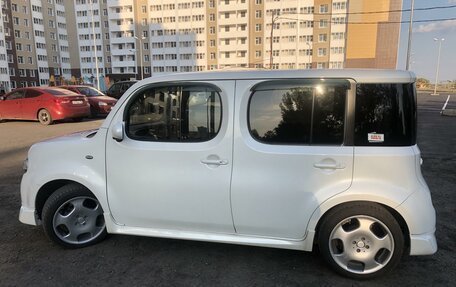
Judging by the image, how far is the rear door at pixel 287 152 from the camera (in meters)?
3.14

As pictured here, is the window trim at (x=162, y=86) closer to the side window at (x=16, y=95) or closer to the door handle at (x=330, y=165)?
the door handle at (x=330, y=165)

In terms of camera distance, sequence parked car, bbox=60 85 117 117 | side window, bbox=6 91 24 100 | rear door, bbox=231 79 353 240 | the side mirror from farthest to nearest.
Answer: parked car, bbox=60 85 117 117 < side window, bbox=6 91 24 100 < the side mirror < rear door, bbox=231 79 353 240

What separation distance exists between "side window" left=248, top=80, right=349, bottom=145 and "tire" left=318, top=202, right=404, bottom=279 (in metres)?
0.65

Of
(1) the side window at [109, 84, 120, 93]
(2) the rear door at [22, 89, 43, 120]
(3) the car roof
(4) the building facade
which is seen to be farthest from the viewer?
(4) the building facade

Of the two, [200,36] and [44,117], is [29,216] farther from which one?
[200,36]

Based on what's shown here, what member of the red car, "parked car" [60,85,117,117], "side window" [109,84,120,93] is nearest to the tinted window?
the red car

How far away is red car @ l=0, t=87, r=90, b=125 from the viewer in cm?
1466

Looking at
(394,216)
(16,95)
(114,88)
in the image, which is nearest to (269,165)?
(394,216)

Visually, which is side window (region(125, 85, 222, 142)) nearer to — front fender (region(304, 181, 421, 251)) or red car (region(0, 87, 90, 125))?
front fender (region(304, 181, 421, 251))

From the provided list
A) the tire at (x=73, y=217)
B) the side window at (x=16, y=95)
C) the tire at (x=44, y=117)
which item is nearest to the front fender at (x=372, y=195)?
the tire at (x=73, y=217)

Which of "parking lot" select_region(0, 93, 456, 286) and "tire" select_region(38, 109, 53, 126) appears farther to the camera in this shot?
"tire" select_region(38, 109, 53, 126)

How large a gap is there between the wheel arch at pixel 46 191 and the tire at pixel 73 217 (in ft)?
0.21

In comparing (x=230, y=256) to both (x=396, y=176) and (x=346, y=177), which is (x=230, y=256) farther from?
(x=396, y=176)

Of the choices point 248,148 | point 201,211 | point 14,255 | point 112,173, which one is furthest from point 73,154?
point 248,148
